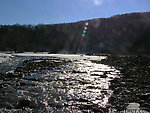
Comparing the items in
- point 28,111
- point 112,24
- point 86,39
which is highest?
point 112,24

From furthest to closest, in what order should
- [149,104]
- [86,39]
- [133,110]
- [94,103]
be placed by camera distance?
1. [86,39]
2. [94,103]
3. [149,104]
4. [133,110]

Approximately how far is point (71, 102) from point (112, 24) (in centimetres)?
6249

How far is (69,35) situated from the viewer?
67062 millimetres

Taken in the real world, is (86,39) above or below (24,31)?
below

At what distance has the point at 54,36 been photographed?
7075 centimetres

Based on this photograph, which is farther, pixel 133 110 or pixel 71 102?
pixel 71 102

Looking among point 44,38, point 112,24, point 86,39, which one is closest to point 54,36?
point 44,38

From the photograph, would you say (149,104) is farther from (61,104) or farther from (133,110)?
(61,104)

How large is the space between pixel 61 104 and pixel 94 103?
831 millimetres

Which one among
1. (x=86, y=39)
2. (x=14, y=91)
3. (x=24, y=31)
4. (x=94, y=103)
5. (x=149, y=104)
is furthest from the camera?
(x=24, y=31)

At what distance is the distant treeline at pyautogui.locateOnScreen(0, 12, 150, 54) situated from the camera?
174ft

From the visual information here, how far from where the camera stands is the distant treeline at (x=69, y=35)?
52903mm

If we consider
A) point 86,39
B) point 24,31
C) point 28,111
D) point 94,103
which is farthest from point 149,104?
point 24,31

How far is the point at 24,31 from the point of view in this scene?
78125mm
